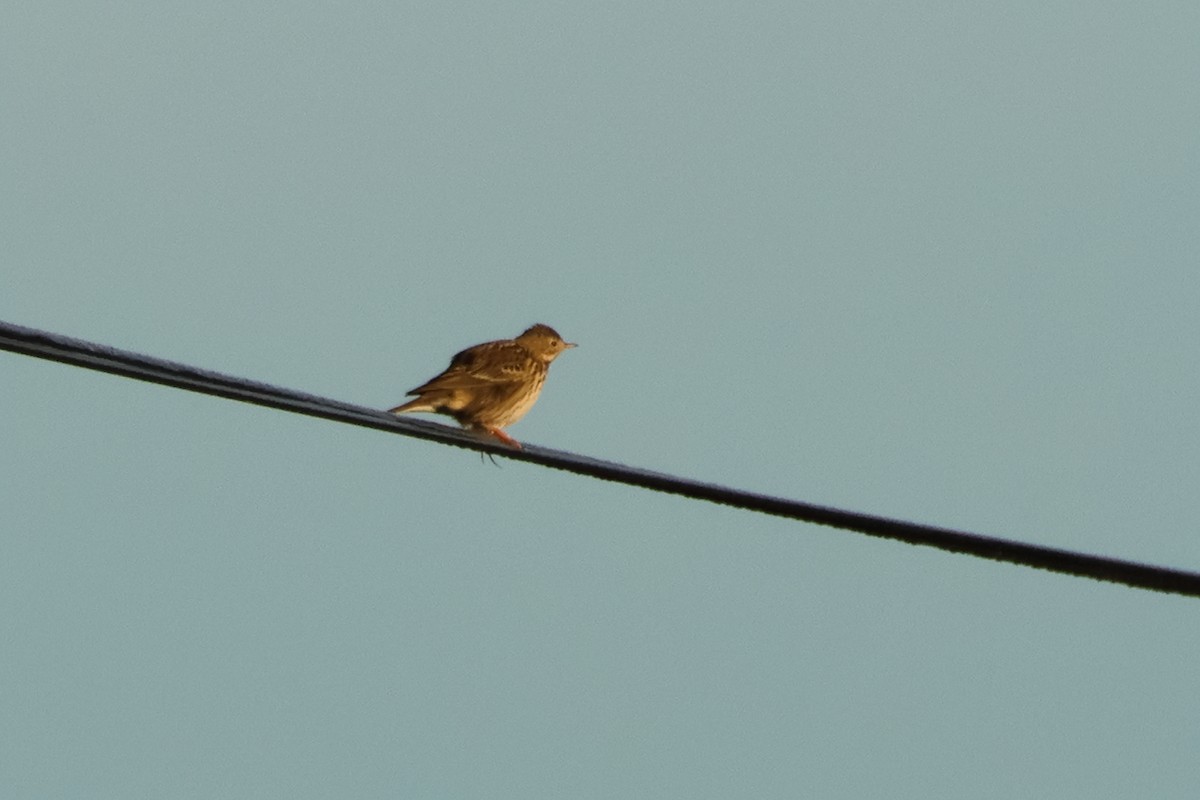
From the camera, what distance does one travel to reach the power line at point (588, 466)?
14.4ft

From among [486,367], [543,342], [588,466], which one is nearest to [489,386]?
[486,367]

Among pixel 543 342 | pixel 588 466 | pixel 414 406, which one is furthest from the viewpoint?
pixel 543 342

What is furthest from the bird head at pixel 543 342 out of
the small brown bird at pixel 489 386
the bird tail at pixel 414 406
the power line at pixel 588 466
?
the power line at pixel 588 466

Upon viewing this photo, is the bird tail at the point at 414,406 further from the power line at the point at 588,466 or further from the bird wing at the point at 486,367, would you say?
the power line at the point at 588,466

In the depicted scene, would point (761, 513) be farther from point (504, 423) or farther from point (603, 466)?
point (504, 423)

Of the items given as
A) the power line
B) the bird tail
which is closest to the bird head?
the bird tail

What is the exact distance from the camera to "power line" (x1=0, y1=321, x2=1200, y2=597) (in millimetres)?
4404

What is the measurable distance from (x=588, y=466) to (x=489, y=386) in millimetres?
7087

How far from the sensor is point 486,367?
13734 millimetres

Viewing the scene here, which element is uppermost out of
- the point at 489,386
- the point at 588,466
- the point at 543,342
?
the point at 543,342

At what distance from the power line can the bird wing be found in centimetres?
519

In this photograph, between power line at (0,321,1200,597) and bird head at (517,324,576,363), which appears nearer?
power line at (0,321,1200,597)

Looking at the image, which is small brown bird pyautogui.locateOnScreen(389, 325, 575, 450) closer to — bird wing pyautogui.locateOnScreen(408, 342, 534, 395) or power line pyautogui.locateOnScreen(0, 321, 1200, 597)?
bird wing pyautogui.locateOnScreen(408, 342, 534, 395)

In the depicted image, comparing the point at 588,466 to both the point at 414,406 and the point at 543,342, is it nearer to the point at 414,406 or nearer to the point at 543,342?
the point at 414,406
